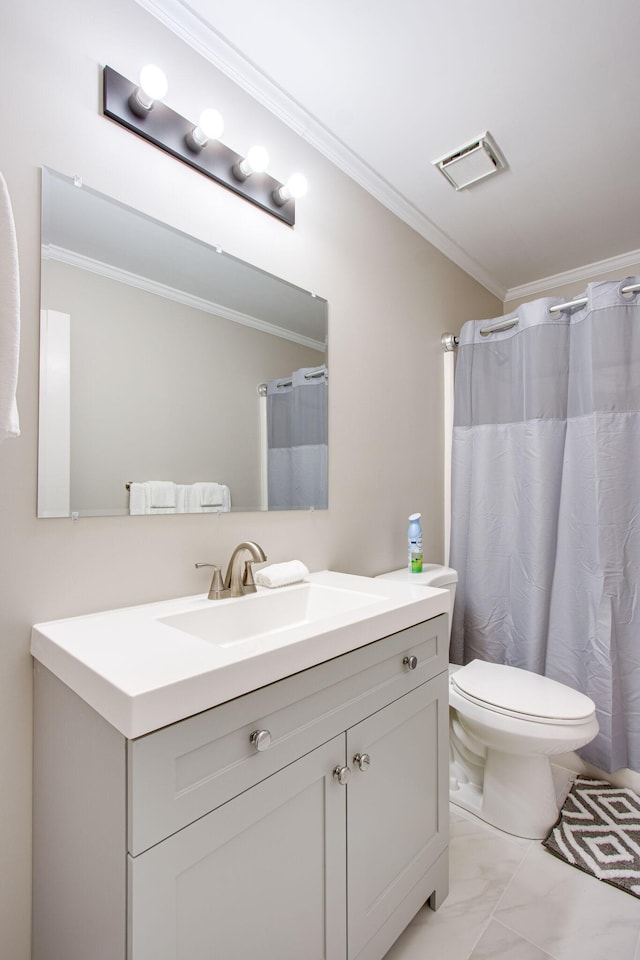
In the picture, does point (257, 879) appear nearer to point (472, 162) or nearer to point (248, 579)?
point (248, 579)

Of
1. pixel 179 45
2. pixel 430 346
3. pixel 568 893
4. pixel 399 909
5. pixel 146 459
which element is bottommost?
pixel 568 893

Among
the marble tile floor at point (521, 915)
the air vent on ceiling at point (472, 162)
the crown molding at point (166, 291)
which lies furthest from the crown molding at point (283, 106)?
the marble tile floor at point (521, 915)

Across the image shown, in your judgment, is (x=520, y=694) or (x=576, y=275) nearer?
(x=520, y=694)

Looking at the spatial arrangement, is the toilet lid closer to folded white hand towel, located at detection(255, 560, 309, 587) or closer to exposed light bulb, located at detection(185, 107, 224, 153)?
folded white hand towel, located at detection(255, 560, 309, 587)

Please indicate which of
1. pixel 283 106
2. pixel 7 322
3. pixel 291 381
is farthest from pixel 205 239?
pixel 7 322

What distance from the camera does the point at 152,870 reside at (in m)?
0.68

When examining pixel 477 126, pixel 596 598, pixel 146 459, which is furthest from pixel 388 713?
pixel 477 126

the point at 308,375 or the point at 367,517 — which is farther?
the point at 367,517

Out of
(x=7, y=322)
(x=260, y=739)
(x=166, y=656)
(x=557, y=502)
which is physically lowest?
(x=260, y=739)

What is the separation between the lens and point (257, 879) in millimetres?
820

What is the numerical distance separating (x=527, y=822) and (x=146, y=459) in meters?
1.69

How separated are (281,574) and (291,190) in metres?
1.17

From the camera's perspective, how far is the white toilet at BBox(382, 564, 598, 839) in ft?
4.92

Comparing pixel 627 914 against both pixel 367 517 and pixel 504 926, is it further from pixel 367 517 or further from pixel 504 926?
pixel 367 517
